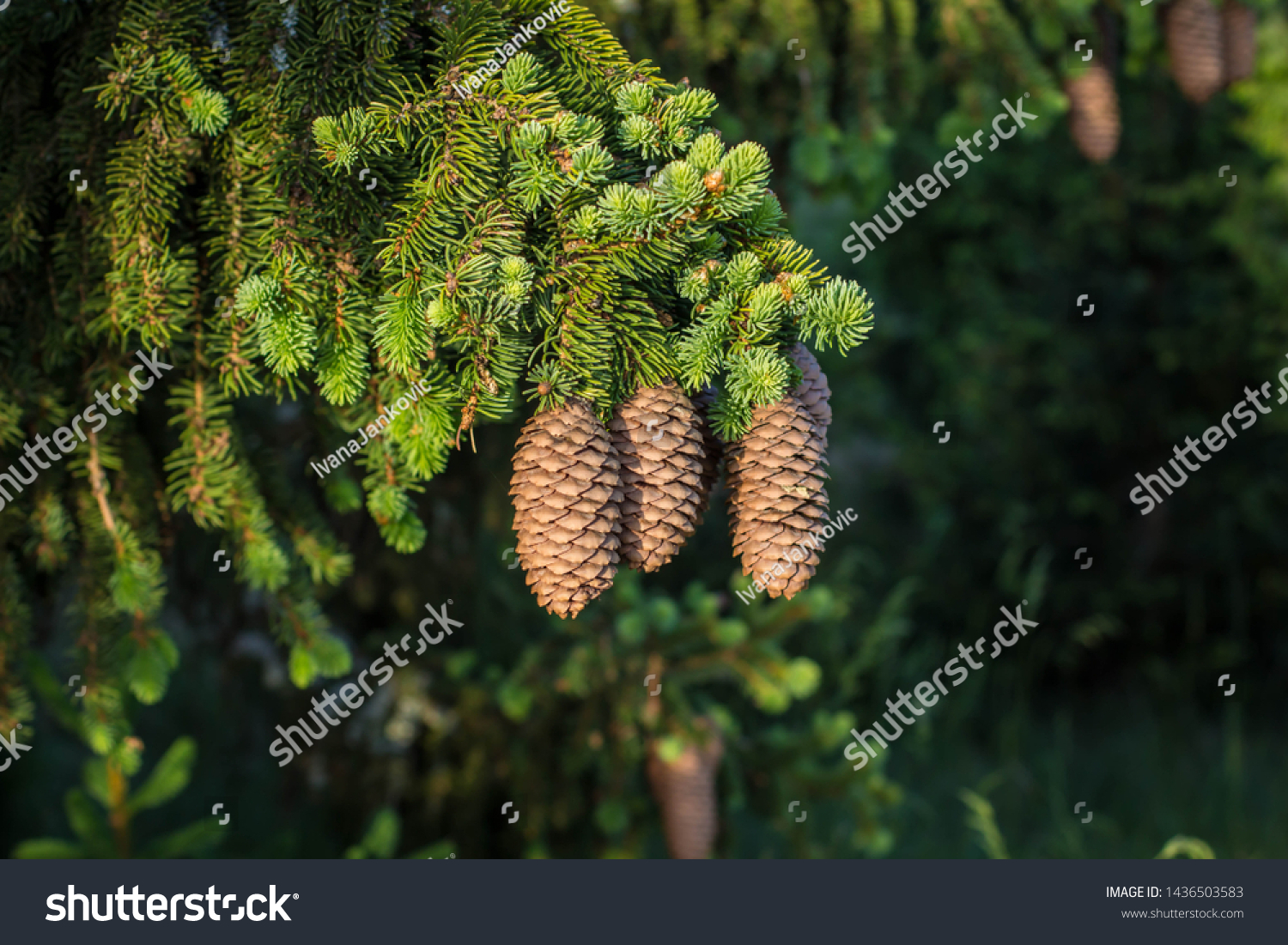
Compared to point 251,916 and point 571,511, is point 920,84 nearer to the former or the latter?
point 571,511

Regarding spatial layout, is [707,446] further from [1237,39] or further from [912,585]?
[912,585]

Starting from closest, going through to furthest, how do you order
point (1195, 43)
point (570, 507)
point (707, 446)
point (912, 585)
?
point (570, 507)
point (707, 446)
point (1195, 43)
point (912, 585)

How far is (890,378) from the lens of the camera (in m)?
3.74

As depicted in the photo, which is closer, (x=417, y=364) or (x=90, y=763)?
(x=417, y=364)

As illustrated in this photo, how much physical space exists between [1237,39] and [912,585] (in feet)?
5.41

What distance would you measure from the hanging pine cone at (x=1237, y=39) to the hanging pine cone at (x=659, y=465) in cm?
172

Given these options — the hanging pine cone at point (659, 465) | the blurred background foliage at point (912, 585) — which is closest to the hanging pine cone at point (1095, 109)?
the blurred background foliage at point (912, 585)

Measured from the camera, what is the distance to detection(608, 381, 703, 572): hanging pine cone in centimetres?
88

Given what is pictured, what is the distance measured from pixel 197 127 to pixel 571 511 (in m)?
0.55

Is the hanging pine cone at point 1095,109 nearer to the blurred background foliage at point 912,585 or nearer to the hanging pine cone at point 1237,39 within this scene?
the blurred background foliage at point 912,585

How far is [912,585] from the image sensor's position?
3.08m

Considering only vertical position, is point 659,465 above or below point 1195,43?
below

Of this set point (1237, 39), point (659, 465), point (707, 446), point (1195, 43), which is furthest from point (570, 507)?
point (1237, 39)

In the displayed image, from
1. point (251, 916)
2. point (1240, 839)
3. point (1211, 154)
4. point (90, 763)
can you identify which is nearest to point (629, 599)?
point (251, 916)
